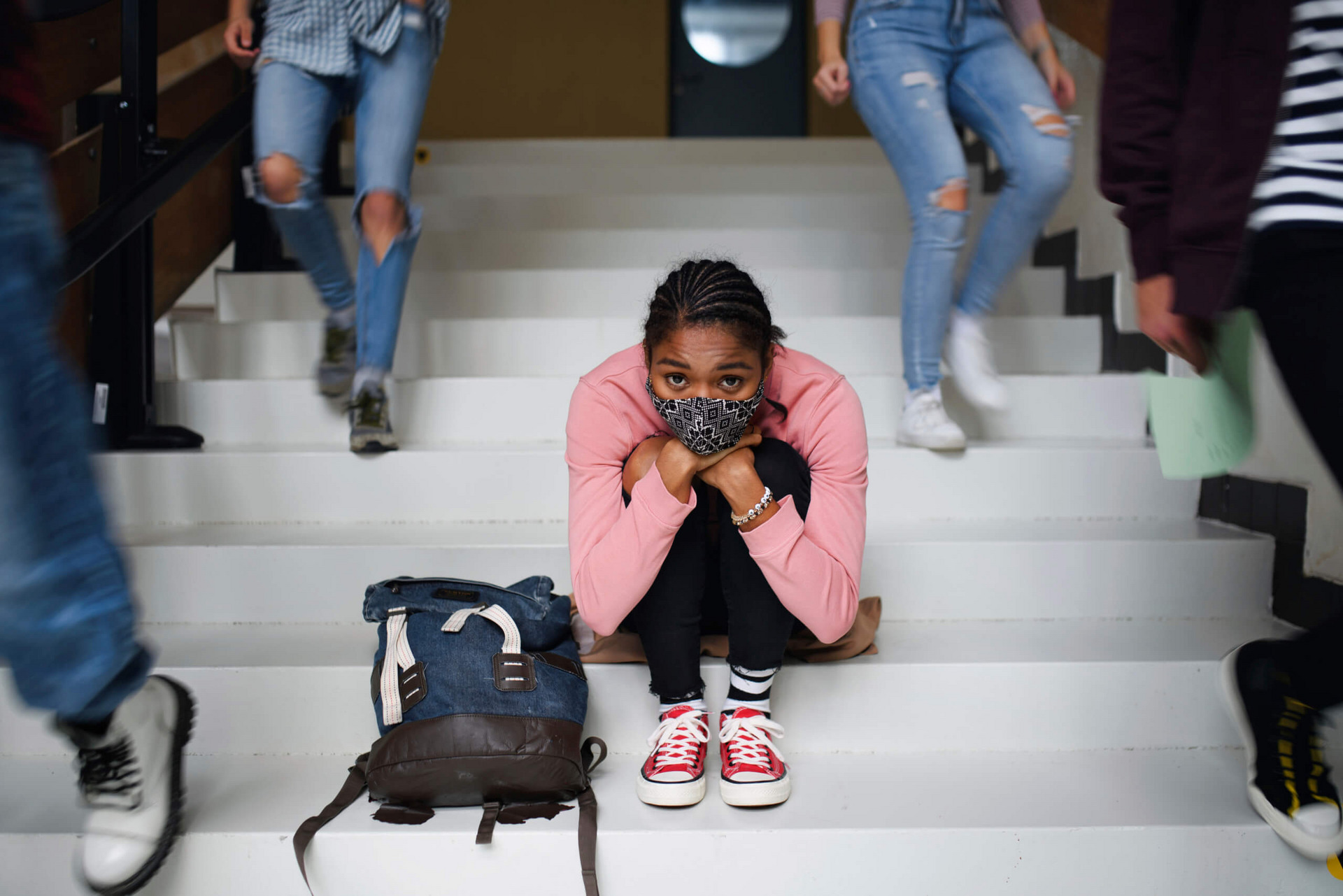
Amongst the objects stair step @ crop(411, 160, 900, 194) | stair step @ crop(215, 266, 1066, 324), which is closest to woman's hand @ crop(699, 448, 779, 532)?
stair step @ crop(215, 266, 1066, 324)

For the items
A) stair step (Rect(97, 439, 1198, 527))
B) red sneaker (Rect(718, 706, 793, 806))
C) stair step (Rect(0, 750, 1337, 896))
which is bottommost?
stair step (Rect(0, 750, 1337, 896))

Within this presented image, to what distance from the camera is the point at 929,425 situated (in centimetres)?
170

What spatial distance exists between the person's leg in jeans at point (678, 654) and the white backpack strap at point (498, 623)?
6.4 inches

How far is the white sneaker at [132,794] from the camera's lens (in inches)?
37.1

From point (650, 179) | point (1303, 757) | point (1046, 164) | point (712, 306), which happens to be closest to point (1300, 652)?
point (1303, 757)

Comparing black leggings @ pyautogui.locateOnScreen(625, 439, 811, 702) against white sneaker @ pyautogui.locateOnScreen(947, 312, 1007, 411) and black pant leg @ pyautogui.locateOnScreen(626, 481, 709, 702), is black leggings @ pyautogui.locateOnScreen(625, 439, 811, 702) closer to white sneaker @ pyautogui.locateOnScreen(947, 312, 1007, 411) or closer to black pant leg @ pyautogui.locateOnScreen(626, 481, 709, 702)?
black pant leg @ pyautogui.locateOnScreen(626, 481, 709, 702)

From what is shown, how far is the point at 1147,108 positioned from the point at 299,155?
4.55 feet

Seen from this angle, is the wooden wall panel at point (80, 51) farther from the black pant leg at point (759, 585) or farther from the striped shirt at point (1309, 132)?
the striped shirt at point (1309, 132)

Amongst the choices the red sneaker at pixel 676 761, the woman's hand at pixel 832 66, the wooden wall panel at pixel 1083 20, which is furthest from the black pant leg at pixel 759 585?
the wooden wall panel at pixel 1083 20

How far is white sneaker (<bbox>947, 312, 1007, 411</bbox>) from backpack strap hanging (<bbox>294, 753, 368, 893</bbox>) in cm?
122

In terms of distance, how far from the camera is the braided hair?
3.55 ft

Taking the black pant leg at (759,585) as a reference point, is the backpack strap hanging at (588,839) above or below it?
below

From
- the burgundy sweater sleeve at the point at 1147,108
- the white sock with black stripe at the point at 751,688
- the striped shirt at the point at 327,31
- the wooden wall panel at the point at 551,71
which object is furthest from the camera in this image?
the wooden wall panel at the point at 551,71

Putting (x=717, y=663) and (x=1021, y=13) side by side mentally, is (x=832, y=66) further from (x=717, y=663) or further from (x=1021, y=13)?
(x=717, y=663)
